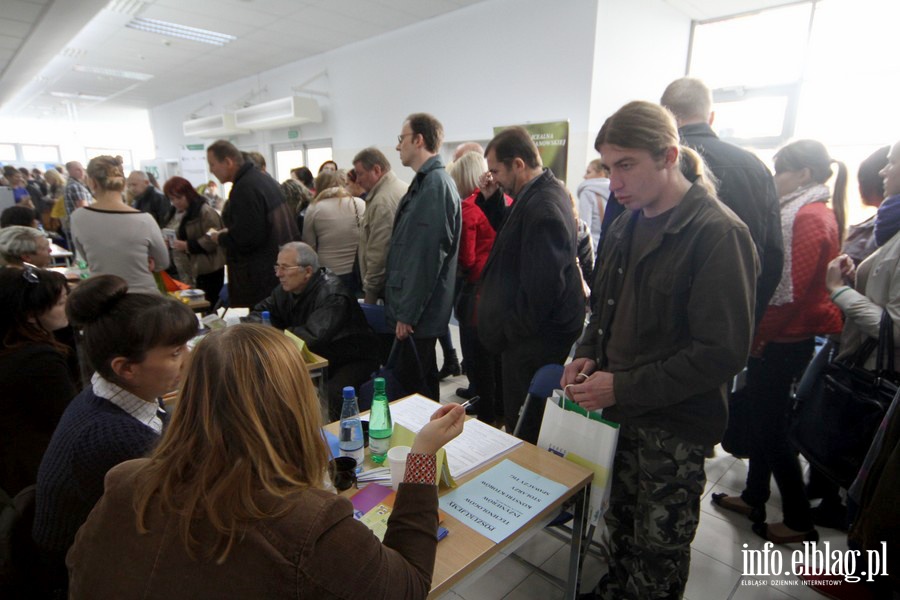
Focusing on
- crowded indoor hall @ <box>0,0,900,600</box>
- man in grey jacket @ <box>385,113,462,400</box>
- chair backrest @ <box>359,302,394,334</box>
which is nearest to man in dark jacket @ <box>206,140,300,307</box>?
crowded indoor hall @ <box>0,0,900,600</box>

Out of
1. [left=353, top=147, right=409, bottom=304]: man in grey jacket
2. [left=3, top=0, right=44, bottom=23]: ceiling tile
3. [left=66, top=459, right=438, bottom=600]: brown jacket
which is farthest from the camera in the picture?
[left=3, top=0, right=44, bottom=23]: ceiling tile

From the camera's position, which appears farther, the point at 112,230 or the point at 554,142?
the point at 554,142

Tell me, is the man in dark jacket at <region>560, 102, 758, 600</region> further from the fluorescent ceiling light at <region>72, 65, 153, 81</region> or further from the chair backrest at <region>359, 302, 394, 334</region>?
the fluorescent ceiling light at <region>72, 65, 153, 81</region>

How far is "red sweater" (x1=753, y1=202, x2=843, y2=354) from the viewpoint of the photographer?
187cm

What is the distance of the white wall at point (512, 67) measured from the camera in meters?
4.28

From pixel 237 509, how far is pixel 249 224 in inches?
107

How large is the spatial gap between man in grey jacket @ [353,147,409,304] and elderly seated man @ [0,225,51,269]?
78.6 inches

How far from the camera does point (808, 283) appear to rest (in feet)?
6.23

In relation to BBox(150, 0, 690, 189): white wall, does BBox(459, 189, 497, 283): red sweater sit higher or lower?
lower

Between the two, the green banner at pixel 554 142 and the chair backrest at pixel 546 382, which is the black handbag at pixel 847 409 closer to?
the chair backrest at pixel 546 382

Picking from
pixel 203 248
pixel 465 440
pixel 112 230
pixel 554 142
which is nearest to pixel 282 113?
pixel 203 248

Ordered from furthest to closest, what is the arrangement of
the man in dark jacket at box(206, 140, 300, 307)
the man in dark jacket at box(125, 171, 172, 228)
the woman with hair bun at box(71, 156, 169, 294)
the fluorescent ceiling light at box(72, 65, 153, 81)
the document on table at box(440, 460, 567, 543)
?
the fluorescent ceiling light at box(72, 65, 153, 81) → the man in dark jacket at box(125, 171, 172, 228) → the man in dark jacket at box(206, 140, 300, 307) → the woman with hair bun at box(71, 156, 169, 294) → the document on table at box(440, 460, 567, 543)

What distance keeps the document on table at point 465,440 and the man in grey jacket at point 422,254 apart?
2.04 ft

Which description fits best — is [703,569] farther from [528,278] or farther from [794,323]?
[528,278]
